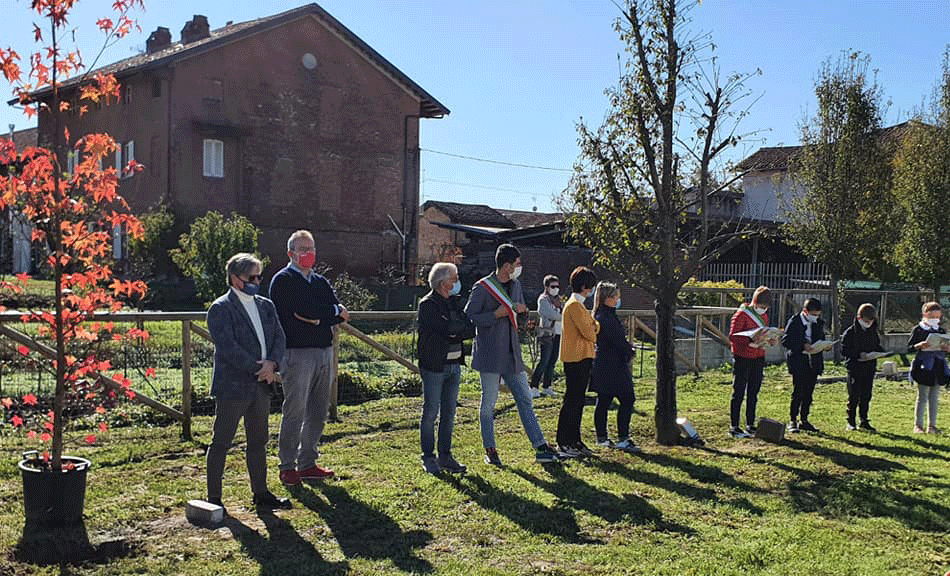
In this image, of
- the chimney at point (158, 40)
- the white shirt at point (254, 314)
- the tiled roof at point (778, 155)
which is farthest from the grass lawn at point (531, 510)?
the chimney at point (158, 40)

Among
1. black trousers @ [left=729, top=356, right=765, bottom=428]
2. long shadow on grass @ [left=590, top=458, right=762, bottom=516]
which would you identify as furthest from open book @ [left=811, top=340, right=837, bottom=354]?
long shadow on grass @ [left=590, top=458, right=762, bottom=516]

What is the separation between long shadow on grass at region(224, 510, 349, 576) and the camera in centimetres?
524

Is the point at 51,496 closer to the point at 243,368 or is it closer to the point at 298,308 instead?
→ the point at 243,368

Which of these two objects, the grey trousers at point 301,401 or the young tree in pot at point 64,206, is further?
the grey trousers at point 301,401

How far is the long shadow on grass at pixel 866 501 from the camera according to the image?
6617 millimetres

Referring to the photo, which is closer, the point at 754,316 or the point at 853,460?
the point at 853,460

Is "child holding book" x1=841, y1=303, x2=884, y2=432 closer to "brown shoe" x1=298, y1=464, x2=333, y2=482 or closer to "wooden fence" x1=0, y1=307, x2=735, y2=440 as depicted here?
"wooden fence" x1=0, y1=307, x2=735, y2=440

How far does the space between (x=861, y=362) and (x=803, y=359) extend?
0.76 m

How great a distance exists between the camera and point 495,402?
834 cm

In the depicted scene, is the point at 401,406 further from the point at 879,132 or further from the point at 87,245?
the point at 879,132

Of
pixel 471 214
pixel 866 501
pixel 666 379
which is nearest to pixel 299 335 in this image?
pixel 666 379

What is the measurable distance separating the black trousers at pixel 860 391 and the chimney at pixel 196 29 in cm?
3253

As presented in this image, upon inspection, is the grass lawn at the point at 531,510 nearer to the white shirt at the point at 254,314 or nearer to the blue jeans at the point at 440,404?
the blue jeans at the point at 440,404

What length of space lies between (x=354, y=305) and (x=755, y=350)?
1455 centimetres
